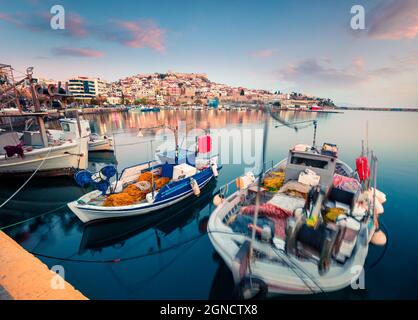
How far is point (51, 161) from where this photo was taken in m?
17.3

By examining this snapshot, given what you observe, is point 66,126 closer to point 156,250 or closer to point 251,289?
point 156,250

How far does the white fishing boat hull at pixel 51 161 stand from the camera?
16.3 metres

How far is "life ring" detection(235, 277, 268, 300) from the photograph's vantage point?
201 inches

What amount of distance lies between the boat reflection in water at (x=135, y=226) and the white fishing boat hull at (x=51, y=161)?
10887 millimetres

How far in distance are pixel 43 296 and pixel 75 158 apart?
55.2 feet

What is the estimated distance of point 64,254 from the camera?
850 cm

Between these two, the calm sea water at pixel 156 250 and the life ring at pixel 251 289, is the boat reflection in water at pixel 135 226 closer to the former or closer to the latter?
the calm sea water at pixel 156 250

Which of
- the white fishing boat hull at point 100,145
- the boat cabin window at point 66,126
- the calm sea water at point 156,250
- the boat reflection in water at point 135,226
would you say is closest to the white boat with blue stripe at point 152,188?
the boat reflection in water at point 135,226

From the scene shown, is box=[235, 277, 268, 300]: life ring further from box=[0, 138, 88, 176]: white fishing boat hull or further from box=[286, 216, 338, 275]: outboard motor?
box=[0, 138, 88, 176]: white fishing boat hull

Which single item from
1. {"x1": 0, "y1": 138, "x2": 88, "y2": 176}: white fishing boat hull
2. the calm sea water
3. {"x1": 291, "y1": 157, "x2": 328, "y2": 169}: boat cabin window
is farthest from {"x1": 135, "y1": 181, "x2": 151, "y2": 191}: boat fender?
{"x1": 0, "y1": 138, "x2": 88, "y2": 176}: white fishing boat hull

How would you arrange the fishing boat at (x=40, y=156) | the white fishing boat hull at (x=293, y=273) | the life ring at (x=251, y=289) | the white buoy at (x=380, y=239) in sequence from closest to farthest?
the white fishing boat hull at (x=293, y=273), the life ring at (x=251, y=289), the white buoy at (x=380, y=239), the fishing boat at (x=40, y=156)

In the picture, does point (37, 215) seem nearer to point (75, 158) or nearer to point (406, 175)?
point (75, 158)

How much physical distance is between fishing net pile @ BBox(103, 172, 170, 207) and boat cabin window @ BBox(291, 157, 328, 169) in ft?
26.7
